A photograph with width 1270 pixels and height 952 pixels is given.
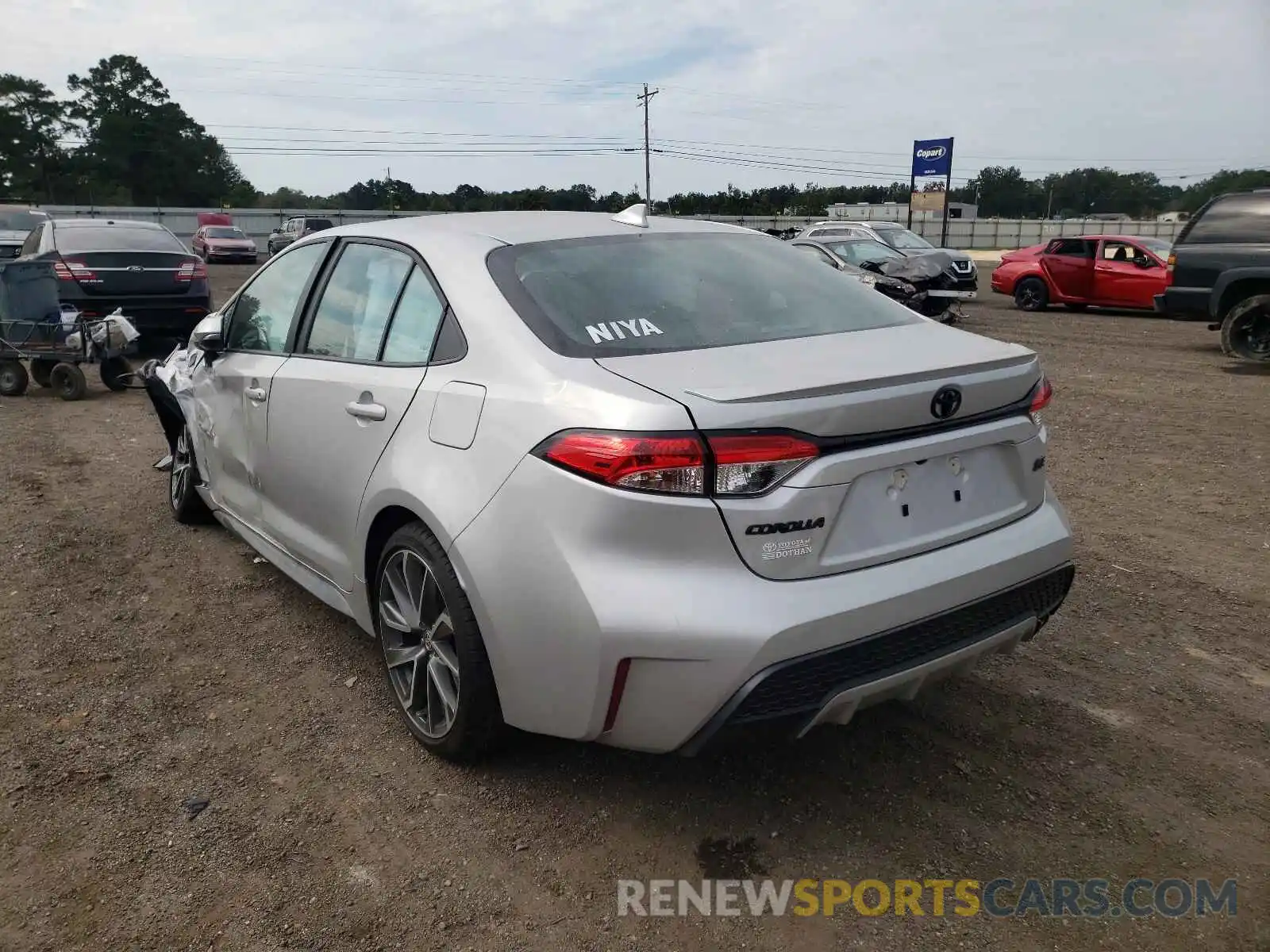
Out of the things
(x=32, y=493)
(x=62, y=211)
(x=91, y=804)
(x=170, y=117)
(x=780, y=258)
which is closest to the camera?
(x=91, y=804)

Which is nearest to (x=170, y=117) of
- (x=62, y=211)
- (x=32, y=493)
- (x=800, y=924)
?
(x=62, y=211)

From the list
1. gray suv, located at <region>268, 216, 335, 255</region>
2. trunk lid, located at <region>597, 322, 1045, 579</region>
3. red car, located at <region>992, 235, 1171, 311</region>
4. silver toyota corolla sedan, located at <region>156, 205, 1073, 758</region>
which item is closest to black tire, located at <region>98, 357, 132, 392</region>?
silver toyota corolla sedan, located at <region>156, 205, 1073, 758</region>

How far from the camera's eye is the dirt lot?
2.41 m

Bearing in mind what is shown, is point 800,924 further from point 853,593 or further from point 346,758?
point 346,758

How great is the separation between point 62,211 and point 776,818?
54.8 metres

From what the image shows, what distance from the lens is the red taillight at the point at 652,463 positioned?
2277mm

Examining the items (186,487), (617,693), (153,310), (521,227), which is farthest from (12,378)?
(617,693)

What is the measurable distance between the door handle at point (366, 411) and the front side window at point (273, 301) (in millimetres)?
830

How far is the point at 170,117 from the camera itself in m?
83.2

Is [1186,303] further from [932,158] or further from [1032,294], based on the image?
[932,158]

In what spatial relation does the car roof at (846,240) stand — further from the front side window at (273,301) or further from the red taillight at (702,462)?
the red taillight at (702,462)

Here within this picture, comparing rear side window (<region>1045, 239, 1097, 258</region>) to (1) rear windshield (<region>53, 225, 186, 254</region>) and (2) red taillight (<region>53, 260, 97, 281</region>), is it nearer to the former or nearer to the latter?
(1) rear windshield (<region>53, 225, 186, 254</region>)

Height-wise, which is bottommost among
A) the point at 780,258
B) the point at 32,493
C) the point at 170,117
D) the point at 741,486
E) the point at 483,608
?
the point at 32,493

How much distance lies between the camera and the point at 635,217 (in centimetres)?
363
